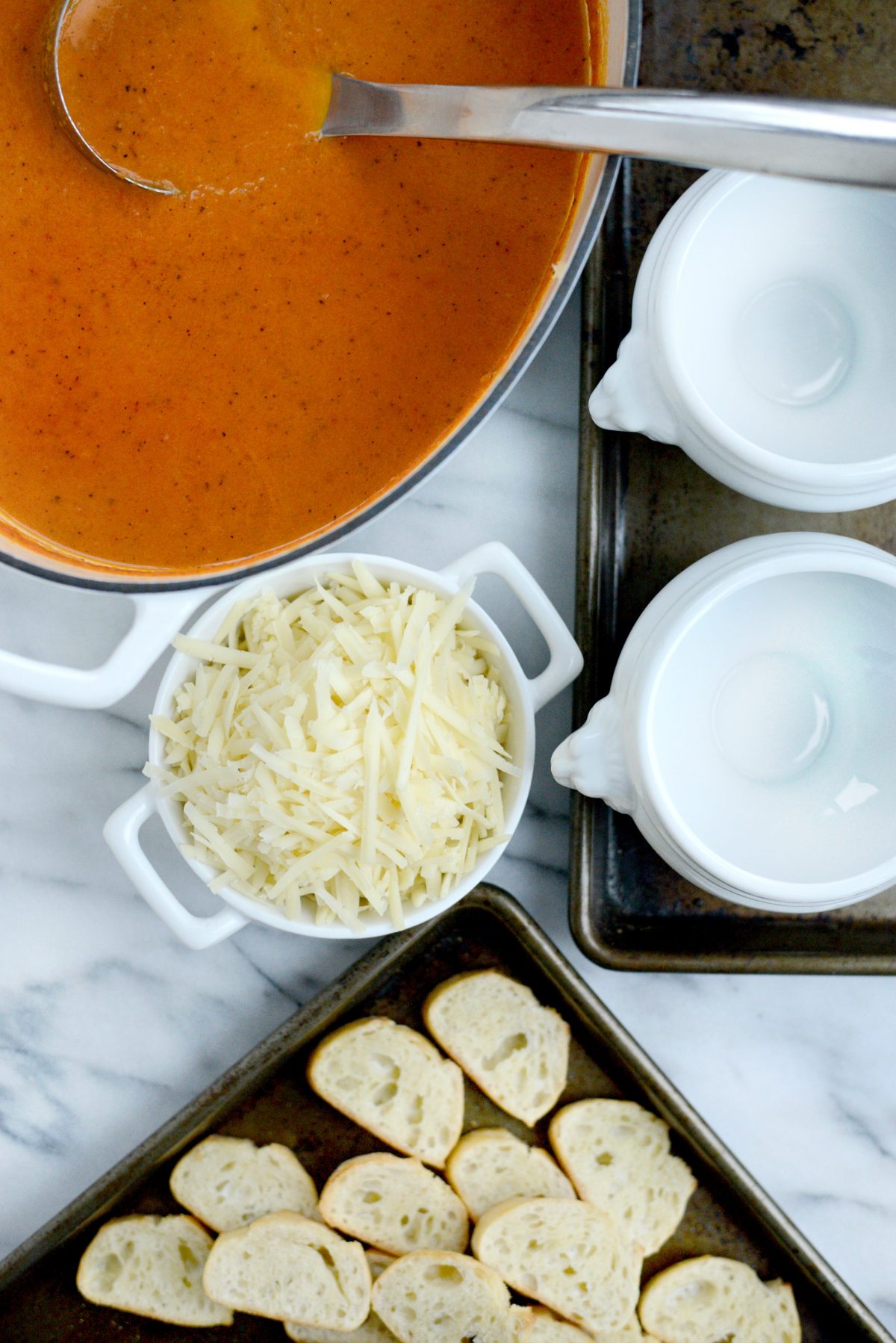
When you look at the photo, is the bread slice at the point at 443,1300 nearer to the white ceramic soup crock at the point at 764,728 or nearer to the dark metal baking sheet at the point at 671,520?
the dark metal baking sheet at the point at 671,520

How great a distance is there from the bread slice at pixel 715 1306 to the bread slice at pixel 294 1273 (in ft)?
0.94

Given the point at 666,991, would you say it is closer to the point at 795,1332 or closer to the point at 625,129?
the point at 795,1332

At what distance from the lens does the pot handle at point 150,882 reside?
0.99 m

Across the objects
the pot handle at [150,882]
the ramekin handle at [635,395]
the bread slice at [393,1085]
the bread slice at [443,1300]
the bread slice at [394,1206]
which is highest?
the ramekin handle at [635,395]

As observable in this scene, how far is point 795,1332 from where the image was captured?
1111 mm

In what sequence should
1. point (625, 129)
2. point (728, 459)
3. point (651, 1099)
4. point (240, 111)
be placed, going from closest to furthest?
1. point (625, 129)
2. point (240, 111)
3. point (728, 459)
4. point (651, 1099)

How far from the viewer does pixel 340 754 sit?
96 centimetres

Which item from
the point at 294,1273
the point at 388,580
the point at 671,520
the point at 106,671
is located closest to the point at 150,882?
the point at 106,671

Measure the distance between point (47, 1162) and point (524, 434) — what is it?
87cm

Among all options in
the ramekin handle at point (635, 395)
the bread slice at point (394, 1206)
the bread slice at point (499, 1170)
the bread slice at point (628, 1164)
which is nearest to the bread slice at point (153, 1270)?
the bread slice at point (394, 1206)

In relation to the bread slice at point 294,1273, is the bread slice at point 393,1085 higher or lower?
higher

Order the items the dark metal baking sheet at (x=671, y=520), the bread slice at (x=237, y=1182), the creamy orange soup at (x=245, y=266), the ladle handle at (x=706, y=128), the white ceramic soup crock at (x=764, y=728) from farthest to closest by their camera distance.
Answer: the bread slice at (x=237, y=1182), the dark metal baking sheet at (x=671, y=520), the white ceramic soup crock at (x=764, y=728), the creamy orange soup at (x=245, y=266), the ladle handle at (x=706, y=128)

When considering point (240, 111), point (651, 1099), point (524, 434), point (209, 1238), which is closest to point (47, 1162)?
point (209, 1238)

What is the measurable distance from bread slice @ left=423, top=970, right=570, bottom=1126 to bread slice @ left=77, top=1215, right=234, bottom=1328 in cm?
32
